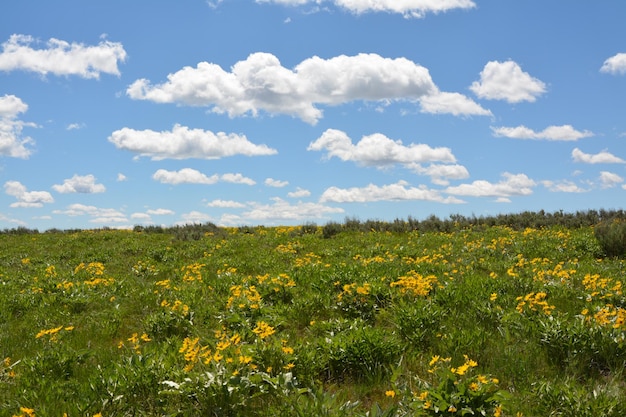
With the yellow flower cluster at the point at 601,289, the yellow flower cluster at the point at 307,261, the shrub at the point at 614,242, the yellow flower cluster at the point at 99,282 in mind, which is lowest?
the yellow flower cluster at the point at 99,282

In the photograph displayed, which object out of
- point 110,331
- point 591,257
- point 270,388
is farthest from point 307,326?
point 591,257

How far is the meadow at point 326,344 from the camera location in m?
4.62

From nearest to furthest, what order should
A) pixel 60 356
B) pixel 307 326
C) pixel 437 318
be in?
pixel 60 356 → pixel 437 318 → pixel 307 326

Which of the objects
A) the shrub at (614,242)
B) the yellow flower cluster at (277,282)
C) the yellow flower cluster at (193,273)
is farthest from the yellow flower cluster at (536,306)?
the shrub at (614,242)

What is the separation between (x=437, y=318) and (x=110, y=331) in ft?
18.4

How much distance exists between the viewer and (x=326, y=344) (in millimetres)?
5855

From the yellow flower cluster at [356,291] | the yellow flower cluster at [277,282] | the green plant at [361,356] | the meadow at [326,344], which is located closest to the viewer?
the meadow at [326,344]

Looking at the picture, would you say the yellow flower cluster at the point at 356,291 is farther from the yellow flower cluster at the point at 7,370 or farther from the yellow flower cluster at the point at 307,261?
the yellow flower cluster at the point at 7,370

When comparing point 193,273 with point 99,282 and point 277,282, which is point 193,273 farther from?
point 277,282

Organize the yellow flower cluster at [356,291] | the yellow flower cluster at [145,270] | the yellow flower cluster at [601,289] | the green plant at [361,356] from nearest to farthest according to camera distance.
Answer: the green plant at [361,356] → the yellow flower cluster at [601,289] → the yellow flower cluster at [356,291] → the yellow flower cluster at [145,270]

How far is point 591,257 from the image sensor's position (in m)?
13.8

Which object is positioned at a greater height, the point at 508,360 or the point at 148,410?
the point at 508,360

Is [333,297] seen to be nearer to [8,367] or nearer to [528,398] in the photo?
[528,398]

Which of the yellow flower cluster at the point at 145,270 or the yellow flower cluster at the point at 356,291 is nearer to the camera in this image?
the yellow flower cluster at the point at 356,291
